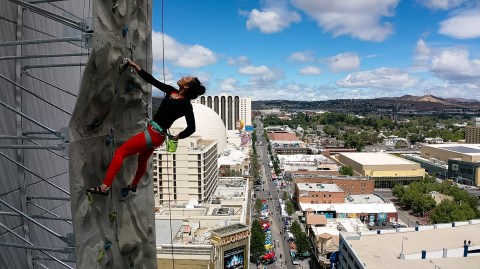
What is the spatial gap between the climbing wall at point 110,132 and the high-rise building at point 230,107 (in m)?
112

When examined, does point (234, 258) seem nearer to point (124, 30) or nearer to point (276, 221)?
point (124, 30)

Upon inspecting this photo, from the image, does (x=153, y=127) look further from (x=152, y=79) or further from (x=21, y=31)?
(x=21, y=31)

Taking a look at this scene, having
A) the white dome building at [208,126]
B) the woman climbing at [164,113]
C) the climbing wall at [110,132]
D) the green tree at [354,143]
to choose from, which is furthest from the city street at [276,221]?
the woman climbing at [164,113]

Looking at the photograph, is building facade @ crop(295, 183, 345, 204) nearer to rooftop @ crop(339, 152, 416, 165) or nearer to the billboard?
rooftop @ crop(339, 152, 416, 165)

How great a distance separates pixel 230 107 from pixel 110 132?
12119cm

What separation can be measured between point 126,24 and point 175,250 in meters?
19.5

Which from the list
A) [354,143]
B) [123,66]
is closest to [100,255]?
[123,66]

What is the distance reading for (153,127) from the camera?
616cm

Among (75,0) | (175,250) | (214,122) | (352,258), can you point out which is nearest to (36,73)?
(75,0)

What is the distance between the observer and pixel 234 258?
92.6 feet

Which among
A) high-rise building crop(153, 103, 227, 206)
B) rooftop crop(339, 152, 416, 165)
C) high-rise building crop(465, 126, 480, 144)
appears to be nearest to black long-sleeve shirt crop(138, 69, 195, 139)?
high-rise building crop(153, 103, 227, 206)

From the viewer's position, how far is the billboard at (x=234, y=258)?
2737 cm

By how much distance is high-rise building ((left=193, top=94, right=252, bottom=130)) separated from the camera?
122 metres

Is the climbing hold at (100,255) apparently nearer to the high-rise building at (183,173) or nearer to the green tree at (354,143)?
the high-rise building at (183,173)
